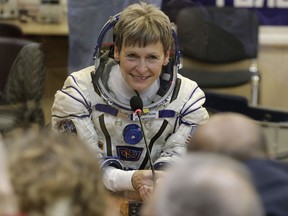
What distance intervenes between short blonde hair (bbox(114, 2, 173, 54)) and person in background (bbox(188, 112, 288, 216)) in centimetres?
83

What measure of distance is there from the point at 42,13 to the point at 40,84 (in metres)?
1.36

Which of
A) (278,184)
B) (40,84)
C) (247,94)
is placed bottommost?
(247,94)

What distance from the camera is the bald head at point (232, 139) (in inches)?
47.4

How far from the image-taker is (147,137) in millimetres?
2170

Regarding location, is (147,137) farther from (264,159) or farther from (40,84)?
(40,84)

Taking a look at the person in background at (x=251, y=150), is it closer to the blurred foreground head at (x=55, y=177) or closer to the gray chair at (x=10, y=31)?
the blurred foreground head at (x=55, y=177)

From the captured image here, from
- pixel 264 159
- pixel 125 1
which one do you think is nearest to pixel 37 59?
pixel 125 1

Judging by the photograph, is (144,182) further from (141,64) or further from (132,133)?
(141,64)

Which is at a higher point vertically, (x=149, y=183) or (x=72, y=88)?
(x=72, y=88)

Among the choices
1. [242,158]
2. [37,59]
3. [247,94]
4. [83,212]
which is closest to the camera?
[83,212]

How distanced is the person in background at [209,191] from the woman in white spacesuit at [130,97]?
1.08 meters

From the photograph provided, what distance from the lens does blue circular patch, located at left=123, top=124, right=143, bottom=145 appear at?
6.99 ft

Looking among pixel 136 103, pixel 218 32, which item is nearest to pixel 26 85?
pixel 136 103

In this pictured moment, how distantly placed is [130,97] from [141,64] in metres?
0.10
